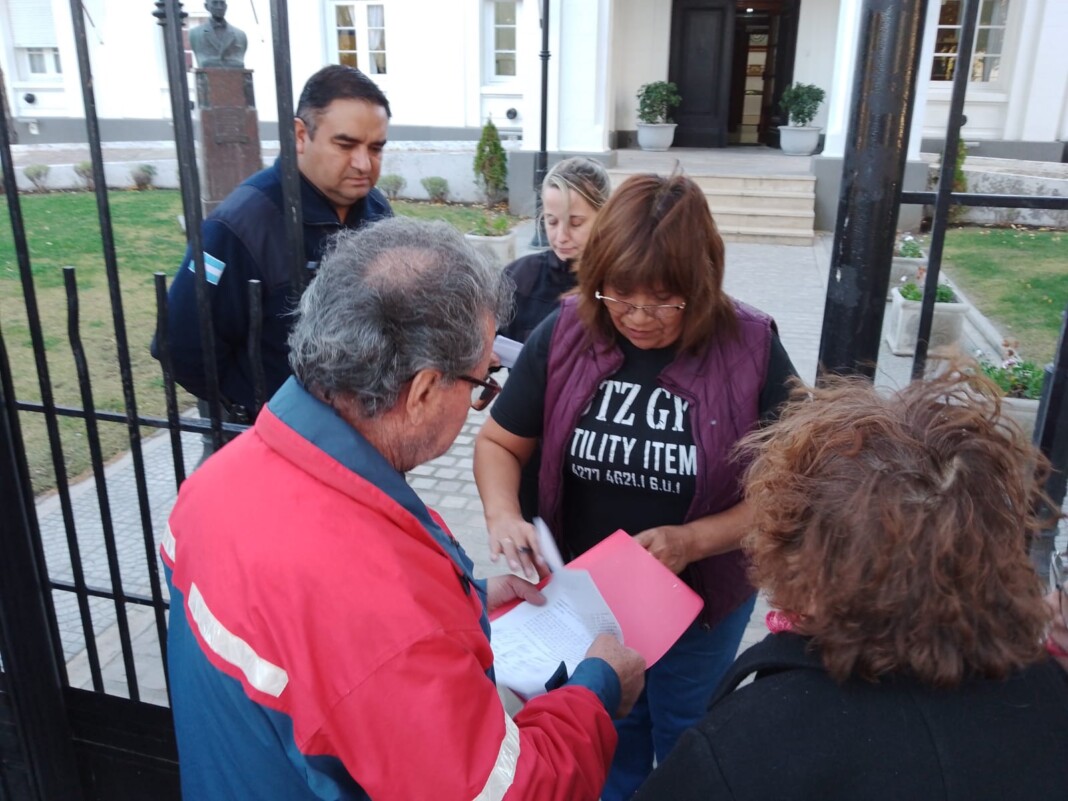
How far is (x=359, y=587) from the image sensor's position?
3.74 ft

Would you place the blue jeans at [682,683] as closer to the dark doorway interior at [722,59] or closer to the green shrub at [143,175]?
the dark doorway interior at [722,59]

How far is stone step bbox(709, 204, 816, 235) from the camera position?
1238cm

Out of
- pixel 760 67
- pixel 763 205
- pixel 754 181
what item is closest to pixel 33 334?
pixel 763 205

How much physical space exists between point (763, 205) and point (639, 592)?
1170 cm

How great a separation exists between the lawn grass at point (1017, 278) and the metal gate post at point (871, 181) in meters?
6.16

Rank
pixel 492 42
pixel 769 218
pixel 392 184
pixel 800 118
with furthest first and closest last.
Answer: pixel 492 42 < pixel 800 118 < pixel 392 184 < pixel 769 218

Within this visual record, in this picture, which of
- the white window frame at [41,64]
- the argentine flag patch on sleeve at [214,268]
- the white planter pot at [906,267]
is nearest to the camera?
the argentine flag patch on sleeve at [214,268]

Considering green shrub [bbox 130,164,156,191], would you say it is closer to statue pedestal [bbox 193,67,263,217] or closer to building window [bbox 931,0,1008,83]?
statue pedestal [bbox 193,67,263,217]

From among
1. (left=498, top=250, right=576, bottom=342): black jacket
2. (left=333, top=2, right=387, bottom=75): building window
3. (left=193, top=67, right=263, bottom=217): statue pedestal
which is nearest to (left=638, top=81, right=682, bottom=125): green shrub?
(left=333, top=2, right=387, bottom=75): building window

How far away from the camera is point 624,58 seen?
1641cm

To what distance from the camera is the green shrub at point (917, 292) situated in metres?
6.97

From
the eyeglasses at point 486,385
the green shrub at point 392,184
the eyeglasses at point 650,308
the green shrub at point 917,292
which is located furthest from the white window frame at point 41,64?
the eyeglasses at point 486,385

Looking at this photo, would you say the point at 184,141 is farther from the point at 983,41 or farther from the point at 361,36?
the point at 361,36

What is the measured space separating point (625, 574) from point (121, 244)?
11.2 metres
